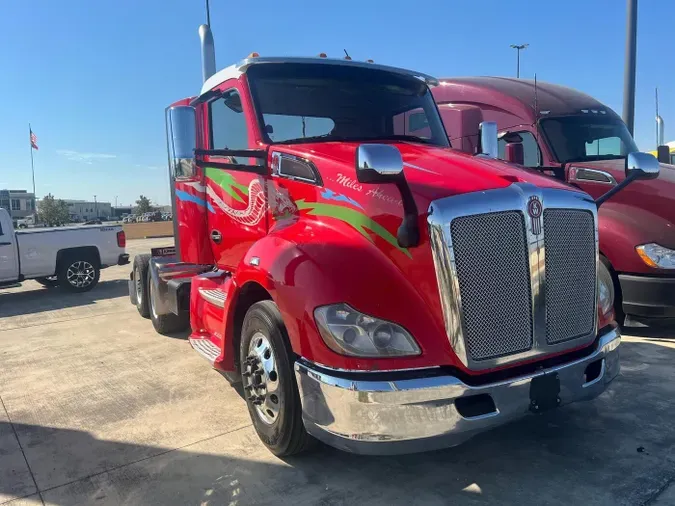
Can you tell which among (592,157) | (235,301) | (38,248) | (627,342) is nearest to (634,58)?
(592,157)

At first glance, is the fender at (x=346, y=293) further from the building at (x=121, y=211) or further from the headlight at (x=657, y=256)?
the building at (x=121, y=211)

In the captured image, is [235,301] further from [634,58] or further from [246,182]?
[634,58]

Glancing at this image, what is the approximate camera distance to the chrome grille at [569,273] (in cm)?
307

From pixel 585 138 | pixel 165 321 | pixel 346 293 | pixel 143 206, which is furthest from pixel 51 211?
pixel 346 293

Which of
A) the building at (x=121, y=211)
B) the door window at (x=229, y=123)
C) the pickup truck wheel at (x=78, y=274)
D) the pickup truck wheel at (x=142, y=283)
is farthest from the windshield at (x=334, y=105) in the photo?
the building at (x=121, y=211)

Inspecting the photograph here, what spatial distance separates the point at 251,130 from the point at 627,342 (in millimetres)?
4577

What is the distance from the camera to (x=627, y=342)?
588 cm

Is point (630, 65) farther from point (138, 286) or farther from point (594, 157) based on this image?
point (138, 286)

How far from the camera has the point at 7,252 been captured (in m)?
10.1

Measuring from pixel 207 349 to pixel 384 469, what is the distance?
1741 mm

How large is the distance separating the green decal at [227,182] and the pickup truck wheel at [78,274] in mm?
7428

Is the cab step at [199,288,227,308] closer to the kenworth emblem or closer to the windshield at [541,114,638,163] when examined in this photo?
the kenworth emblem

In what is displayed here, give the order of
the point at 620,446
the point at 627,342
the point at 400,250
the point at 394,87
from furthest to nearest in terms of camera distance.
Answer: the point at 627,342
the point at 394,87
the point at 620,446
the point at 400,250

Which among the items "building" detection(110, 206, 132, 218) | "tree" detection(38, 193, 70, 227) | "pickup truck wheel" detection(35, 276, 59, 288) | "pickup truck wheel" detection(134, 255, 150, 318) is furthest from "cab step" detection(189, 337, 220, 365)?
"building" detection(110, 206, 132, 218)
